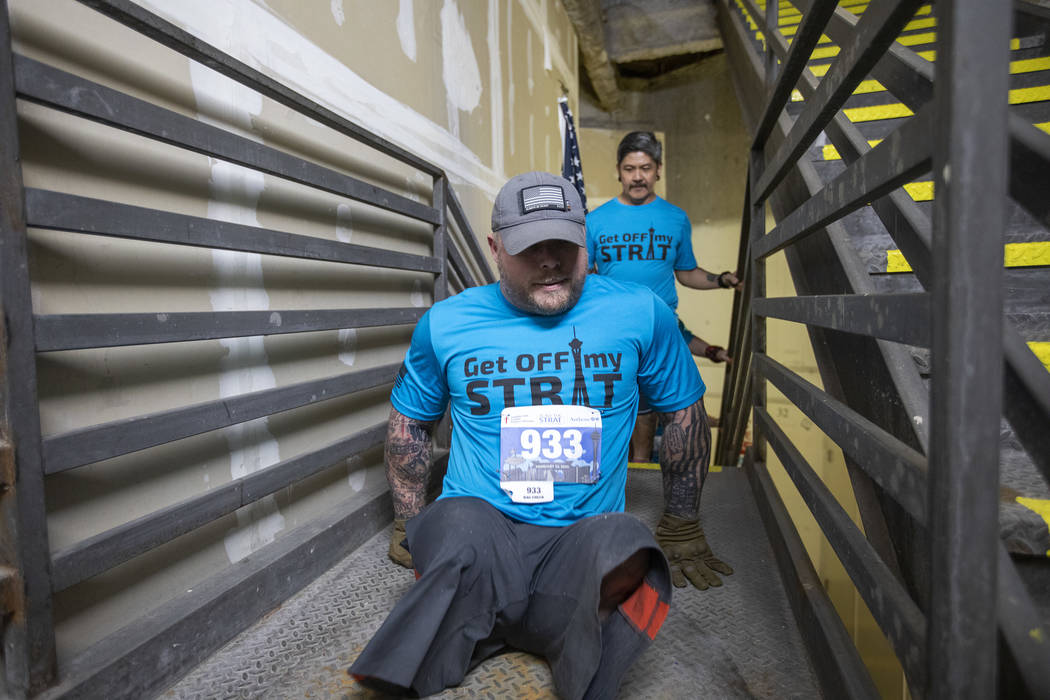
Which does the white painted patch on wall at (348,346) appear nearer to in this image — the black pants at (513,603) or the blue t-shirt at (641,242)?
the black pants at (513,603)

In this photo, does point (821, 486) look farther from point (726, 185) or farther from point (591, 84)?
point (591, 84)

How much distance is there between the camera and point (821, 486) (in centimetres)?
117

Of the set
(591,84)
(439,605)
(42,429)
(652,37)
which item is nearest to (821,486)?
(439,605)

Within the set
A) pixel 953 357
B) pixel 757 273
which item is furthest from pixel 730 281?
pixel 953 357

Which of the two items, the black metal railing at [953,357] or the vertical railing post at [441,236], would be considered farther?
the vertical railing post at [441,236]

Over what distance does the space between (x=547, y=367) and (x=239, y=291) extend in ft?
2.61

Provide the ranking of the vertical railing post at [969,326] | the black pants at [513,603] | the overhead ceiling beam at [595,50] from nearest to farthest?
the vertical railing post at [969,326] → the black pants at [513,603] → the overhead ceiling beam at [595,50]

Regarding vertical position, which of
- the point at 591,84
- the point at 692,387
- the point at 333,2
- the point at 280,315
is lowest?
the point at 692,387

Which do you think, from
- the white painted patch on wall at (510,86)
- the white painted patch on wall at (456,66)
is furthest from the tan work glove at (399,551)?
the white painted patch on wall at (510,86)

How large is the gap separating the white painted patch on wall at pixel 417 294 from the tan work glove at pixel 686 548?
1251 mm

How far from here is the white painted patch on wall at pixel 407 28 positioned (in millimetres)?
2307

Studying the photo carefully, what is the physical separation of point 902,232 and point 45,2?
1474 mm

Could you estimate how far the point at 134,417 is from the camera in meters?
1.09

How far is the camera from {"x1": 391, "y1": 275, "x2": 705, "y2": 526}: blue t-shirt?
133 cm
